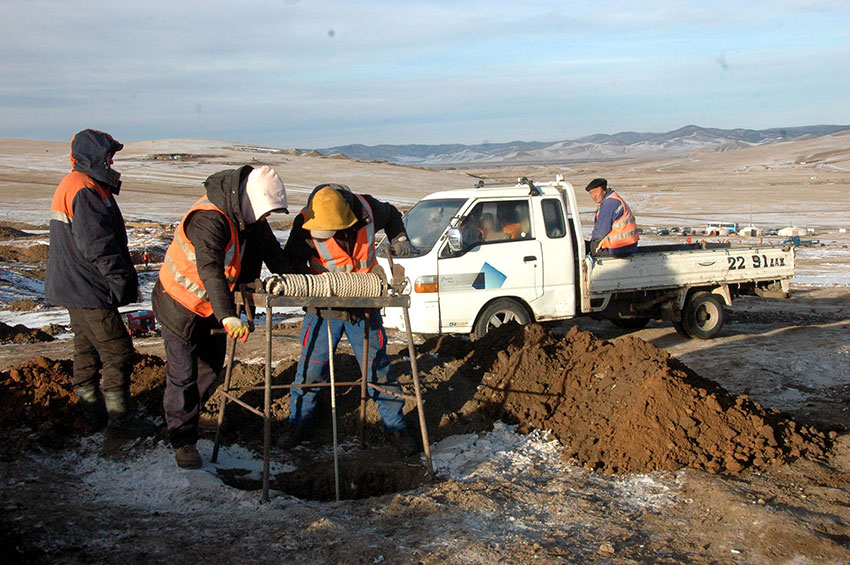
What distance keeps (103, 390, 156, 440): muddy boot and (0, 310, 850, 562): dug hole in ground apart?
0.10 m

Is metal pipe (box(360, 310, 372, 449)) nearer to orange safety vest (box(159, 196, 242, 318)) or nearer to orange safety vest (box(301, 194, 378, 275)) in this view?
orange safety vest (box(301, 194, 378, 275))

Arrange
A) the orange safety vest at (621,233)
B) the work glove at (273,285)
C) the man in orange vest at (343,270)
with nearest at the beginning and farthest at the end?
1. the work glove at (273,285)
2. the man in orange vest at (343,270)
3. the orange safety vest at (621,233)

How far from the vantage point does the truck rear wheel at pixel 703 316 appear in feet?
34.6

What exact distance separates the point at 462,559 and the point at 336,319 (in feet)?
7.21

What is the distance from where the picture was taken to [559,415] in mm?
6578

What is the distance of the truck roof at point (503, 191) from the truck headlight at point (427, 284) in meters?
1.03

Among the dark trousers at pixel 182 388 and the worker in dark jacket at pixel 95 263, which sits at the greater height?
the worker in dark jacket at pixel 95 263

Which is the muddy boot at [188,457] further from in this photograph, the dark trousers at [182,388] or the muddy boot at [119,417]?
the muddy boot at [119,417]

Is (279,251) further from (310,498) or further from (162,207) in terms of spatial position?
(162,207)

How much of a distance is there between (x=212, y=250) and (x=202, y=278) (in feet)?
0.61

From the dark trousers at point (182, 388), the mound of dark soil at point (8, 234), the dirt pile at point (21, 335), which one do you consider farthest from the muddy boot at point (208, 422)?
the mound of dark soil at point (8, 234)

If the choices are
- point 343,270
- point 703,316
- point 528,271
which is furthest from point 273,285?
point 703,316

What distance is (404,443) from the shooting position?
235 inches

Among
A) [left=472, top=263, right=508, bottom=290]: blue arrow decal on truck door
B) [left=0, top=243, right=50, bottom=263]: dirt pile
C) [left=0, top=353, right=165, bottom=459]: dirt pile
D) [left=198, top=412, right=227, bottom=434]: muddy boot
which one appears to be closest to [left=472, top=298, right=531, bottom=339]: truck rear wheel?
[left=472, top=263, right=508, bottom=290]: blue arrow decal on truck door
